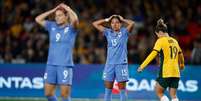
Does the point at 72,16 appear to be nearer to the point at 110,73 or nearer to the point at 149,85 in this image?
the point at 110,73

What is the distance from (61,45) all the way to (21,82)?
622cm

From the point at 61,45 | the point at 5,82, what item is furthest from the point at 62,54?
the point at 5,82

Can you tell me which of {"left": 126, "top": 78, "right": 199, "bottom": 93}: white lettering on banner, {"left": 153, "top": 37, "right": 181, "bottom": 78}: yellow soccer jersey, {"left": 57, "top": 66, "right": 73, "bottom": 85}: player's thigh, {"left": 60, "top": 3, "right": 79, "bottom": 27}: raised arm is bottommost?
{"left": 126, "top": 78, "right": 199, "bottom": 93}: white lettering on banner

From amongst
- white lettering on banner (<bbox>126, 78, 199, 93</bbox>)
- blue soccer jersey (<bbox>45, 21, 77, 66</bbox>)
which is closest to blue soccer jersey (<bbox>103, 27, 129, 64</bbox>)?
blue soccer jersey (<bbox>45, 21, 77, 66</bbox>)

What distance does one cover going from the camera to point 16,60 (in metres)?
23.2

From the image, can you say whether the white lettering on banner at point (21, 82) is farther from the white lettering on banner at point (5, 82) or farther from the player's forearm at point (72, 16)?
the player's forearm at point (72, 16)

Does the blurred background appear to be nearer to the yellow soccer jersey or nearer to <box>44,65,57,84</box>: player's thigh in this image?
the yellow soccer jersey

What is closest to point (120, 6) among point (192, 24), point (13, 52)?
point (192, 24)

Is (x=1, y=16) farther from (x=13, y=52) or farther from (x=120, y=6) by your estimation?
(x=120, y=6)

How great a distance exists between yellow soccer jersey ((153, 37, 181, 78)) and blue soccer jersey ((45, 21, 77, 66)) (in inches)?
72.9

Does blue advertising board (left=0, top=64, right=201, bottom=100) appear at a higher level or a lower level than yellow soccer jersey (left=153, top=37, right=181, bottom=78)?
lower

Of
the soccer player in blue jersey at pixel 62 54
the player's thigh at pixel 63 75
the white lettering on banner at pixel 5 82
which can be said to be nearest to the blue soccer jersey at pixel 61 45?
the soccer player in blue jersey at pixel 62 54

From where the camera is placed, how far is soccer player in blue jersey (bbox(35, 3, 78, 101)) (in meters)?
14.8

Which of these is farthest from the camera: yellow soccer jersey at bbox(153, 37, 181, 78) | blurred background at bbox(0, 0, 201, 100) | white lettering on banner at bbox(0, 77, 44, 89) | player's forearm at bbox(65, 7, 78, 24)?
blurred background at bbox(0, 0, 201, 100)
